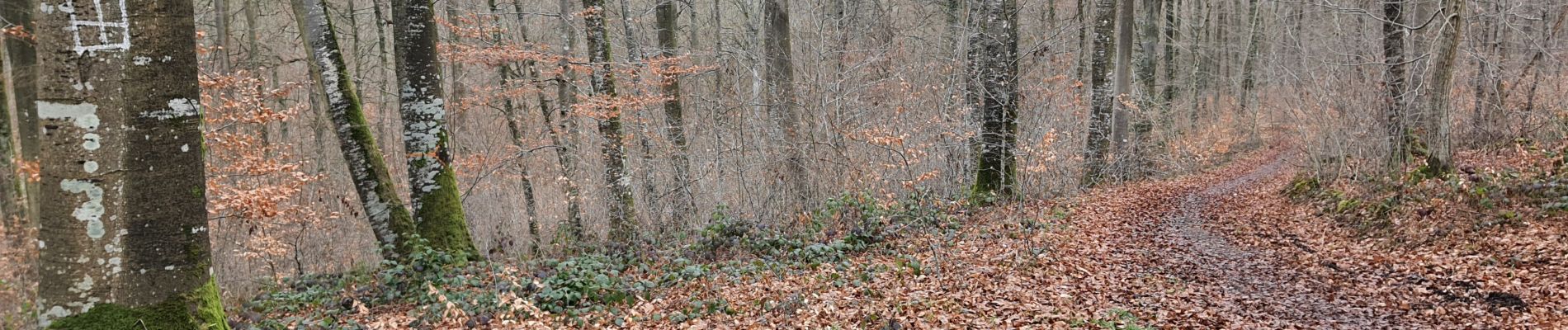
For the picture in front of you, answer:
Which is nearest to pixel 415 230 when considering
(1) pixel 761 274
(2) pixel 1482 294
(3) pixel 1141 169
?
(1) pixel 761 274

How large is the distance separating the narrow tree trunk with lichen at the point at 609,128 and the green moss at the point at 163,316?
21.9ft

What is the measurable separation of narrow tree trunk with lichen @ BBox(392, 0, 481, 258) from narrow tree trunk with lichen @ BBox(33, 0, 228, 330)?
12.7 ft

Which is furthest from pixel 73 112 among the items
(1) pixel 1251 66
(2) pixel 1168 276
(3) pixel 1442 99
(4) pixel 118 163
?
(1) pixel 1251 66

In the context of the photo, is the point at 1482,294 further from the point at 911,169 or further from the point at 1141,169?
the point at 1141,169

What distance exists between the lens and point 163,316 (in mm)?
4203

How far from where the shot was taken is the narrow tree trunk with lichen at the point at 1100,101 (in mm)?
15727

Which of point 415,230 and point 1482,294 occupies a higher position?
point 415,230

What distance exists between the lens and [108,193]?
391cm

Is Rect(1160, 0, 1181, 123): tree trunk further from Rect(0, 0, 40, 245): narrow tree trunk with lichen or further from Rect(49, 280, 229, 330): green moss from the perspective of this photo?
Rect(0, 0, 40, 245): narrow tree trunk with lichen

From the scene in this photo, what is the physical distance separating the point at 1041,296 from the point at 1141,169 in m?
11.2

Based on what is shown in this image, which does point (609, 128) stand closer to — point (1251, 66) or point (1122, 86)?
point (1122, 86)

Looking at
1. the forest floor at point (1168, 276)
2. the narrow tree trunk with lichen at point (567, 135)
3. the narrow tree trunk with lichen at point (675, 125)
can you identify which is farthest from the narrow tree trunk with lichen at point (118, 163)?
the narrow tree trunk with lichen at point (675, 125)

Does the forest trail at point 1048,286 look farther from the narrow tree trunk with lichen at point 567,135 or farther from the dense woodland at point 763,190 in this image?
the narrow tree trunk with lichen at point 567,135

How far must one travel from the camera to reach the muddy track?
248 inches
